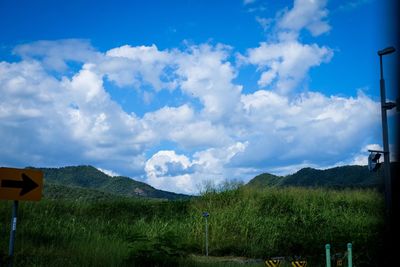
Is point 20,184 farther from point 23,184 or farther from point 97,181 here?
point 97,181

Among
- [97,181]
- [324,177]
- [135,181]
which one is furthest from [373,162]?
[97,181]

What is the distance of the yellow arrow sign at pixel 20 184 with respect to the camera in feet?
28.5

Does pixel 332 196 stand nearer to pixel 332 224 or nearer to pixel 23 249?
pixel 332 224

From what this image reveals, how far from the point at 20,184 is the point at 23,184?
0.06 m

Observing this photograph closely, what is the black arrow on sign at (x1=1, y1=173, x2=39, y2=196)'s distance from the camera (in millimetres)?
8758

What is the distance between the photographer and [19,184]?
8.94m

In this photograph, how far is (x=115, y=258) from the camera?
13195 mm

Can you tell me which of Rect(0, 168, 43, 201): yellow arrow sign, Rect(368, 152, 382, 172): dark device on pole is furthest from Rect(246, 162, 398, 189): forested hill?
Rect(0, 168, 43, 201): yellow arrow sign

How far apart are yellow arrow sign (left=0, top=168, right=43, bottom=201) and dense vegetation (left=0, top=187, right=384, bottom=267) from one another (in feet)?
6.98

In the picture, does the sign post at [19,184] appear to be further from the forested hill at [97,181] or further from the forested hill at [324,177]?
the forested hill at [97,181]

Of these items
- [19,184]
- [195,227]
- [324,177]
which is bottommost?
[195,227]

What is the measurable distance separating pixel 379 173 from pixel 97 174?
170ft

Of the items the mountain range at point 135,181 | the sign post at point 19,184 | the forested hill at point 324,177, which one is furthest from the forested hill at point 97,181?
the sign post at point 19,184

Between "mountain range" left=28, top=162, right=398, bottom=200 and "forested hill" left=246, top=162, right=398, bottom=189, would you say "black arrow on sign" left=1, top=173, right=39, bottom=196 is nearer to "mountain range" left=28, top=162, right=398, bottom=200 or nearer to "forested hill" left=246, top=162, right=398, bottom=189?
"mountain range" left=28, top=162, right=398, bottom=200
